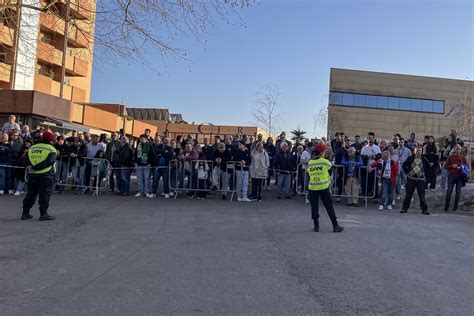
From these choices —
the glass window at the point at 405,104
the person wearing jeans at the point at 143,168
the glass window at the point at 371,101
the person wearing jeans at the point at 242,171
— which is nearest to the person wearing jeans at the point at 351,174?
the person wearing jeans at the point at 242,171

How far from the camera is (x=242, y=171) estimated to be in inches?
548

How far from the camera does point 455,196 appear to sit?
1291 cm

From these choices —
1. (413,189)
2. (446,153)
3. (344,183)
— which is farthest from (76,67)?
(413,189)

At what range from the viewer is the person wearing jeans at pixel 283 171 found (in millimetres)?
14625

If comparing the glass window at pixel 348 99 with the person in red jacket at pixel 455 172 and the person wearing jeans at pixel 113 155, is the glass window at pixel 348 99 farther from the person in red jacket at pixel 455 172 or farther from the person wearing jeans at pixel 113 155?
the person wearing jeans at pixel 113 155

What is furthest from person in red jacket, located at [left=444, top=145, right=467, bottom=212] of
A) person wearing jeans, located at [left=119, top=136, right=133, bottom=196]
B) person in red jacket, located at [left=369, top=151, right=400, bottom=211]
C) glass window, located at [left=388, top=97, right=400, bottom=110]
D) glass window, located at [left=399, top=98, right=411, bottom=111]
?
glass window, located at [left=399, top=98, right=411, bottom=111]

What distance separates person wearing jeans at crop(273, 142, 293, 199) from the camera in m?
14.6

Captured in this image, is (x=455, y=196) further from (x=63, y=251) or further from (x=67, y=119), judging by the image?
(x=67, y=119)

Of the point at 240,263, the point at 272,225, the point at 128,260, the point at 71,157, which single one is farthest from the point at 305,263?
the point at 71,157

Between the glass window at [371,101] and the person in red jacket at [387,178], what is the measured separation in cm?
4389

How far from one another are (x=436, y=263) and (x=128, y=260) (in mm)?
4426

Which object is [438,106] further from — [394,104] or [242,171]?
[242,171]

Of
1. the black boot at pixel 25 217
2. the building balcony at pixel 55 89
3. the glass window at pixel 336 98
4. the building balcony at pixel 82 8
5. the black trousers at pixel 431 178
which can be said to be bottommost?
the black boot at pixel 25 217

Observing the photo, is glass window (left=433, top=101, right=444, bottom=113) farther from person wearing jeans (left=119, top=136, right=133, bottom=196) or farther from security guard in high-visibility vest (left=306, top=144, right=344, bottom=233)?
security guard in high-visibility vest (left=306, top=144, right=344, bottom=233)
